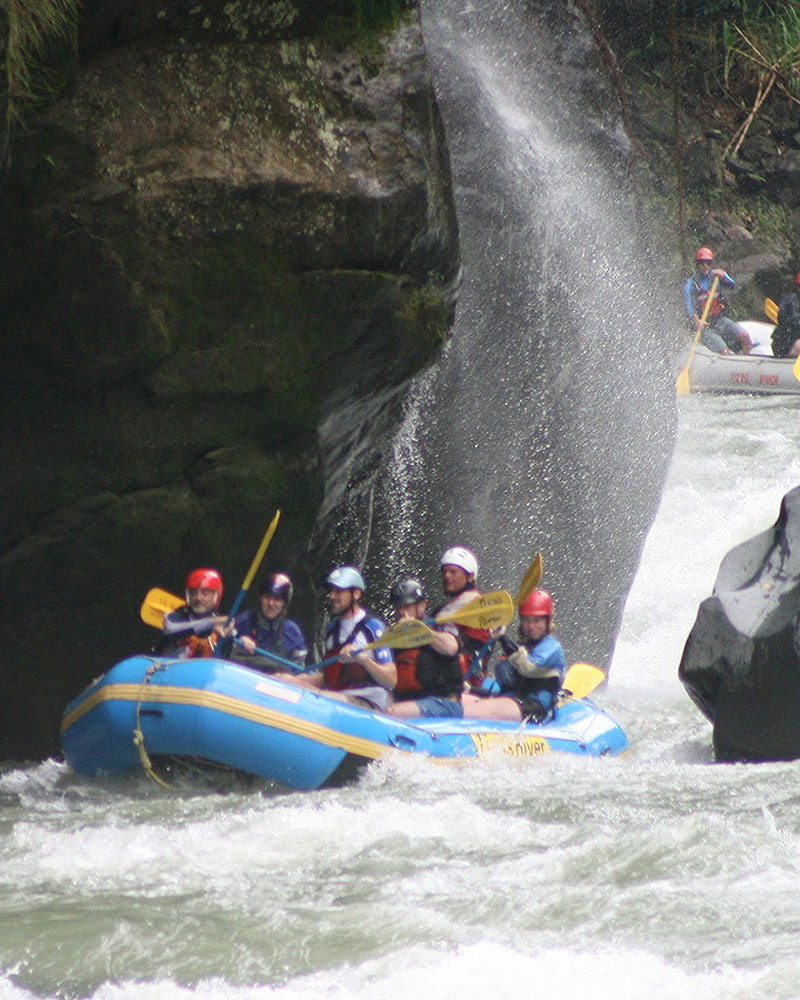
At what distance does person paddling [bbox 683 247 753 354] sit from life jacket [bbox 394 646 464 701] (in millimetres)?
11060

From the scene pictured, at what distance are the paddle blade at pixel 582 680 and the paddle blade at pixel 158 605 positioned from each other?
248 centimetres

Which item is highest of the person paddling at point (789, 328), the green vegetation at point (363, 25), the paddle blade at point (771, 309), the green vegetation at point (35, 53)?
the green vegetation at point (35, 53)

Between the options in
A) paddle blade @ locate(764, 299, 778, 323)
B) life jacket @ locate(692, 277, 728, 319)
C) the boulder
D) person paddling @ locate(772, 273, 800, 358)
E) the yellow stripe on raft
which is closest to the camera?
the yellow stripe on raft

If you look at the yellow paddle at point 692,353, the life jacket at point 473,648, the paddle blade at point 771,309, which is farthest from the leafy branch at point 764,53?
the life jacket at point 473,648

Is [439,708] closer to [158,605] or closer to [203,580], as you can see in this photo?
[203,580]

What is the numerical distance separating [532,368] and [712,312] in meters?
9.78

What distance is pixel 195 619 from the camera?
6.44 metres

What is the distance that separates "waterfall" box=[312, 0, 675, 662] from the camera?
8.09 metres

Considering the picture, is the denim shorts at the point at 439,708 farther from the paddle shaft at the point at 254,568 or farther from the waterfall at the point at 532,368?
the waterfall at the point at 532,368

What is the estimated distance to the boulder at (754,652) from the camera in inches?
238

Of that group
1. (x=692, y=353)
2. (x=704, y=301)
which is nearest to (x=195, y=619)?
(x=692, y=353)

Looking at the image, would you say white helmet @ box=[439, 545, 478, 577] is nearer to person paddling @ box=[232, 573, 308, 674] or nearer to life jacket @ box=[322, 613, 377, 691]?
life jacket @ box=[322, 613, 377, 691]

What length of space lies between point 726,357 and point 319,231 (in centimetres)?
1090

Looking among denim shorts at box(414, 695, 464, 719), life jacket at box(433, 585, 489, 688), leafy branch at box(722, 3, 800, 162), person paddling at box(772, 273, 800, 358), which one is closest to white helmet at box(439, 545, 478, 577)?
life jacket at box(433, 585, 489, 688)
